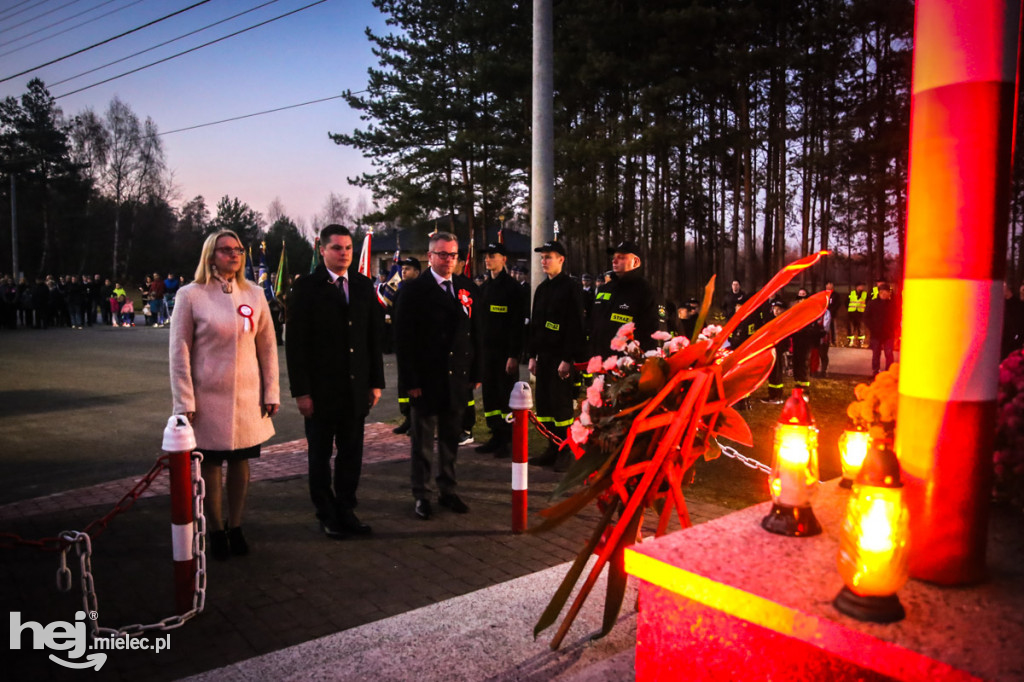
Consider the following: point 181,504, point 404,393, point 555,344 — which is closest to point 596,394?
point 181,504

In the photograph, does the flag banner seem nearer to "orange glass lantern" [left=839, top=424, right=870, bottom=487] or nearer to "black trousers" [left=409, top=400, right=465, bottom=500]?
"black trousers" [left=409, top=400, right=465, bottom=500]

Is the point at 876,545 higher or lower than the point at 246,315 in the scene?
lower

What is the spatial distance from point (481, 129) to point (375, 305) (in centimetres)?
2681

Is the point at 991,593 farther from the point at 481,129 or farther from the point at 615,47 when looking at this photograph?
the point at 481,129

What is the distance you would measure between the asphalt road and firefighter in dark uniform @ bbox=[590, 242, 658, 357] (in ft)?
15.6

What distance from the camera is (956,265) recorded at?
78.4 inches

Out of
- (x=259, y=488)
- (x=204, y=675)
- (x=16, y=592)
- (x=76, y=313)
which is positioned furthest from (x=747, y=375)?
(x=76, y=313)

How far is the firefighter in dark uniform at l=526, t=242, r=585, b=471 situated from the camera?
751 centimetres

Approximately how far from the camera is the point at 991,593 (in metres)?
2.01

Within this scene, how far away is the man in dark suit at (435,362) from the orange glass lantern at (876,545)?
4177mm

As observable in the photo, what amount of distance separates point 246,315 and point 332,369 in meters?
0.74

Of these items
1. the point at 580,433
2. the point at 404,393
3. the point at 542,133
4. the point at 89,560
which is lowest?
the point at 89,560

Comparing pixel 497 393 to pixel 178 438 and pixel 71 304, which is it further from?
pixel 71 304

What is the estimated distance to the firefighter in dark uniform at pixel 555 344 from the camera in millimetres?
7512
